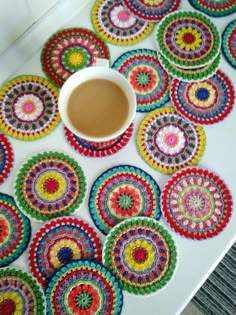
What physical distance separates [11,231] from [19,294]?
95mm

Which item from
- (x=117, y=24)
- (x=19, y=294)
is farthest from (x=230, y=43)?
(x=19, y=294)

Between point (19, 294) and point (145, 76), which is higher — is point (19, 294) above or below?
below

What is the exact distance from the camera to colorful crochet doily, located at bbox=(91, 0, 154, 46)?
0.71m

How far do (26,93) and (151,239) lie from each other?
1.07 feet

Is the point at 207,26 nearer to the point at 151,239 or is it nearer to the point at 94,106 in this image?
the point at 94,106

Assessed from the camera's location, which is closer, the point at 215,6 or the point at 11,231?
the point at 11,231

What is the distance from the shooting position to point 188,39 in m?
0.72

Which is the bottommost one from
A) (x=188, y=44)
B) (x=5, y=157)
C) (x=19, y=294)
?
(x=19, y=294)

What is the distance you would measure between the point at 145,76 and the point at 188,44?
0.11 metres

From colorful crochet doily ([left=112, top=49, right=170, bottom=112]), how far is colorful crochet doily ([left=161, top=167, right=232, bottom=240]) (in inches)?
5.4

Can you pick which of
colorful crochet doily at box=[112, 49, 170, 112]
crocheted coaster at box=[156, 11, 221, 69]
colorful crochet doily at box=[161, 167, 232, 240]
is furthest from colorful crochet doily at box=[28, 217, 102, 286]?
crocheted coaster at box=[156, 11, 221, 69]

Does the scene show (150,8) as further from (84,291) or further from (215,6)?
(84,291)

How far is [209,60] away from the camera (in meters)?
0.70

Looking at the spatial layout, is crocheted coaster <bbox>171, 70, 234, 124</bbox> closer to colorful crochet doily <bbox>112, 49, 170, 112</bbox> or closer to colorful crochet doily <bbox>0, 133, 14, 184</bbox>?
colorful crochet doily <bbox>112, 49, 170, 112</bbox>
